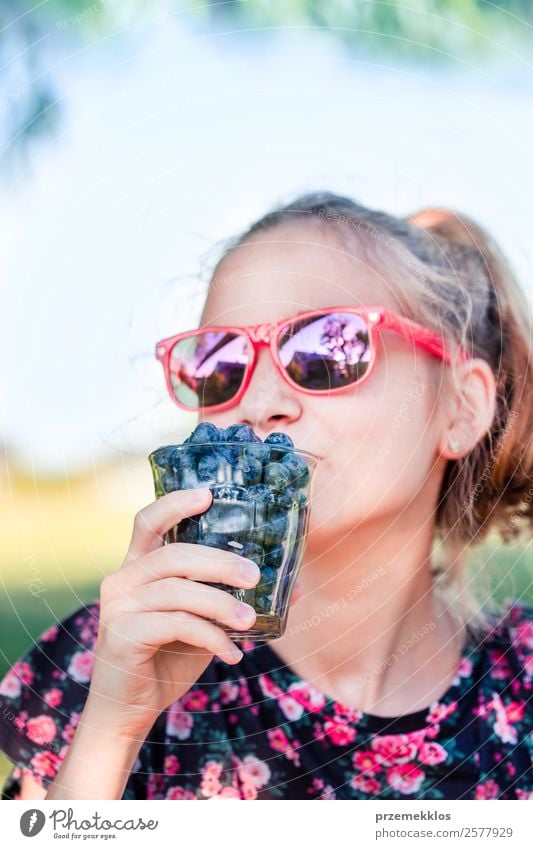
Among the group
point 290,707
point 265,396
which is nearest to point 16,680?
point 290,707

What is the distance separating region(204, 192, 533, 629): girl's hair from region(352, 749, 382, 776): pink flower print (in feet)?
0.67

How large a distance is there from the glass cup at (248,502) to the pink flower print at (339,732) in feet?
0.94

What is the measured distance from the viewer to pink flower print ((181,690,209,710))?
37.4 inches

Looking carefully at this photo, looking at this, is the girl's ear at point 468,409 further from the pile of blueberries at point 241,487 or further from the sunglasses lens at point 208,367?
the pile of blueberries at point 241,487

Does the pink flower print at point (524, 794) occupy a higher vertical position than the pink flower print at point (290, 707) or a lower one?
lower

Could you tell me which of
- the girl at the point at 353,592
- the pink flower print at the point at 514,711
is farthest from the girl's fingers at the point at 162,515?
the pink flower print at the point at 514,711

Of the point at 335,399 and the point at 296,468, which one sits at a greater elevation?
the point at 335,399

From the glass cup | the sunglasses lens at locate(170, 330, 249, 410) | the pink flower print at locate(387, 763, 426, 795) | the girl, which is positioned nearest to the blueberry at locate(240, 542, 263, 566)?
the glass cup

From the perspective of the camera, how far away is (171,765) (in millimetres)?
927

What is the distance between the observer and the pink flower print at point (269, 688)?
97 cm

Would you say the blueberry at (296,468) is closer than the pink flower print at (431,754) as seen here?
Yes

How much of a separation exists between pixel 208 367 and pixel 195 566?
30 cm

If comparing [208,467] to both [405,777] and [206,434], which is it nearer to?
[206,434]
